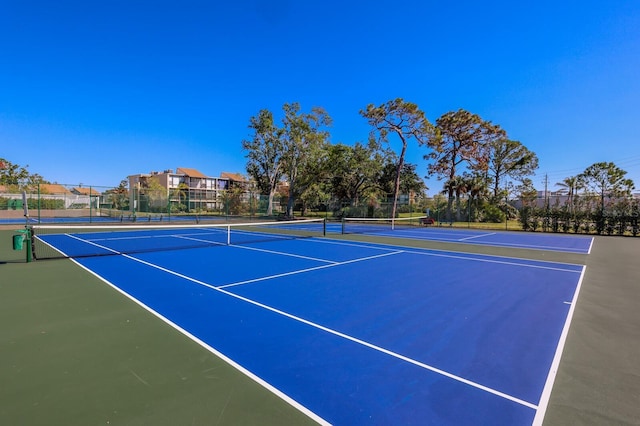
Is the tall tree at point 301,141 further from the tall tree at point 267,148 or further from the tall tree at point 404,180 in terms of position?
the tall tree at point 404,180

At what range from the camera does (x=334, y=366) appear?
11.1 feet

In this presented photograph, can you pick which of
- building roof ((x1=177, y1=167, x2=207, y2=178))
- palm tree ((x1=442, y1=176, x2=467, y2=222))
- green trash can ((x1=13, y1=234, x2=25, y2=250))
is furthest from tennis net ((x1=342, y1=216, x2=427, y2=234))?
building roof ((x1=177, y1=167, x2=207, y2=178))

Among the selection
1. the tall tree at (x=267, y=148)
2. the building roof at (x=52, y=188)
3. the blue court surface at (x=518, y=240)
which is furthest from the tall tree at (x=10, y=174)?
the blue court surface at (x=518, y=240)

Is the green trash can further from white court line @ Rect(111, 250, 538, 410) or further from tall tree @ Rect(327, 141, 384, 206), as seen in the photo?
tall tree @ Rect(327, 141, 384, 206)

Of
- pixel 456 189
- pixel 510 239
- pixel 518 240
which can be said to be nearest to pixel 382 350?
pixel 518 240

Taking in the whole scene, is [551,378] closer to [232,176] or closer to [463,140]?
[463,140]

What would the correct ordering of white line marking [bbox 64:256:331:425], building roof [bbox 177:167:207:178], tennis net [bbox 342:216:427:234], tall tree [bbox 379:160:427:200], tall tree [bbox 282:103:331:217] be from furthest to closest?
building roof [bbox 177:167:207:178], tall tree [bbox 379:160:427:200], tall tree [bbox 282:103:331:217], tennis net [bbox 342:216:427:234], white line marking [bbox 64:256:331:425]

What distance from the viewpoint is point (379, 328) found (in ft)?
14.7

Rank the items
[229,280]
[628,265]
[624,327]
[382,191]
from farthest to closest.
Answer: [382,191], [628,265], [229,280], [624,327]

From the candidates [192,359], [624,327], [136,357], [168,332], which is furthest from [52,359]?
[624,327]

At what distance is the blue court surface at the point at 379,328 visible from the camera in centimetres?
280

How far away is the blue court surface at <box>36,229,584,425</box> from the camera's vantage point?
280cm

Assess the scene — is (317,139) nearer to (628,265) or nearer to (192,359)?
(628,265)

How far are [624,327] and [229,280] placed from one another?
273 inches
